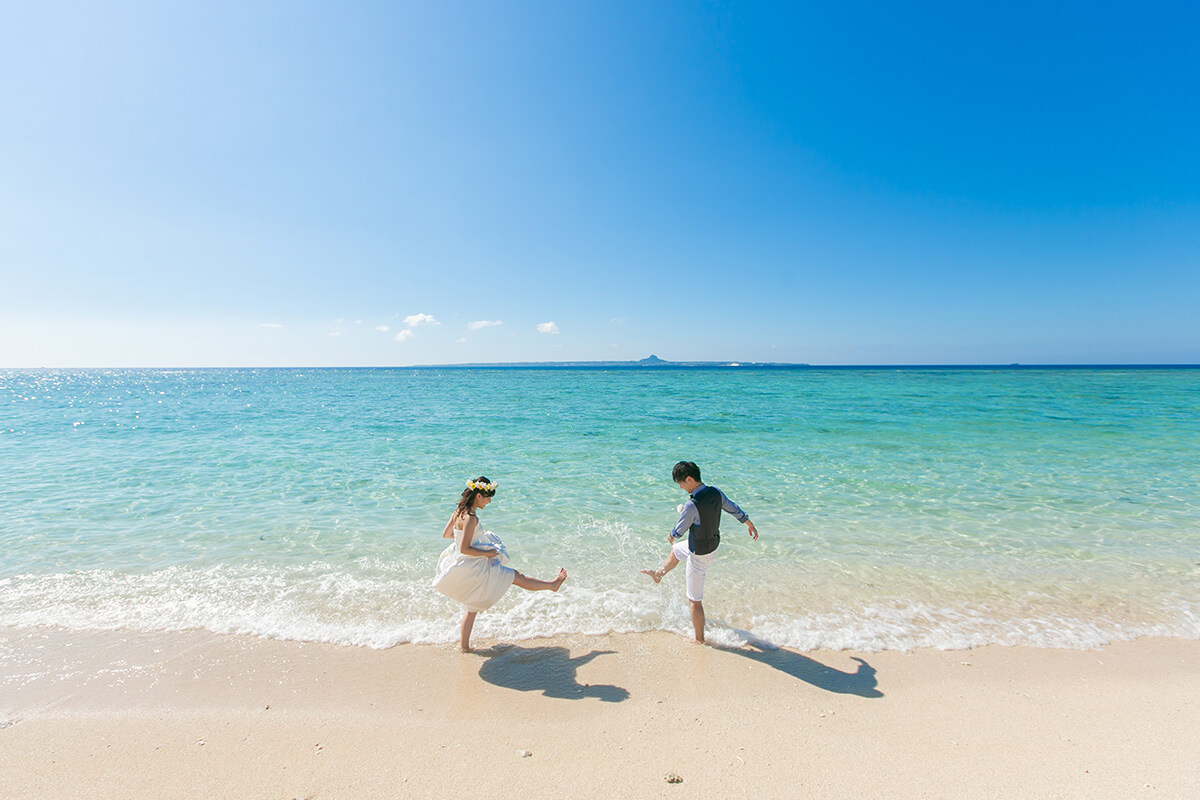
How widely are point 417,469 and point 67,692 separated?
9.59m

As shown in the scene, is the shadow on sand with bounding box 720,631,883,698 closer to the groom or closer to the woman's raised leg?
the groom

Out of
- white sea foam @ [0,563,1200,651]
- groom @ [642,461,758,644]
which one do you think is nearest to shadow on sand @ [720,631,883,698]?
white sea foam @ [0,563,1200,651]

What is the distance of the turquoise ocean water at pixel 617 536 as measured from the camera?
575 centimetres

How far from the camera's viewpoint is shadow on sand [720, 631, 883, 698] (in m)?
4.44

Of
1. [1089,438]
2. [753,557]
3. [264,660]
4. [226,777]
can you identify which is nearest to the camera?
[226,777]

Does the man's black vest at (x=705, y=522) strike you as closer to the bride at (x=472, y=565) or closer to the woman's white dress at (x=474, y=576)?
the bride at (x=472, y=565)

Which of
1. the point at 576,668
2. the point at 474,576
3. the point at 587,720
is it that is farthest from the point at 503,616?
the point at 587,720

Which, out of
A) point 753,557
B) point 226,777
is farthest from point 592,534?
point 226,777

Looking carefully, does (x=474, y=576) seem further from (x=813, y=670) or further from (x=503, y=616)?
(x=813, y=670)

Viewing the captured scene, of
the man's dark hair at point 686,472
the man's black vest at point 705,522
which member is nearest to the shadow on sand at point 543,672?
the man's black vest at point 705,522

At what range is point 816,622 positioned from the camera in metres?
5.73

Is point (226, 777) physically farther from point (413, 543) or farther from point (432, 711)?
point (413, 543)

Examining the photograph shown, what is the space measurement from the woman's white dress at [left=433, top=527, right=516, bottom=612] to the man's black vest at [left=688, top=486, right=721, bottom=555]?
194 cm

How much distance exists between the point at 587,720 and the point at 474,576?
1.69m
